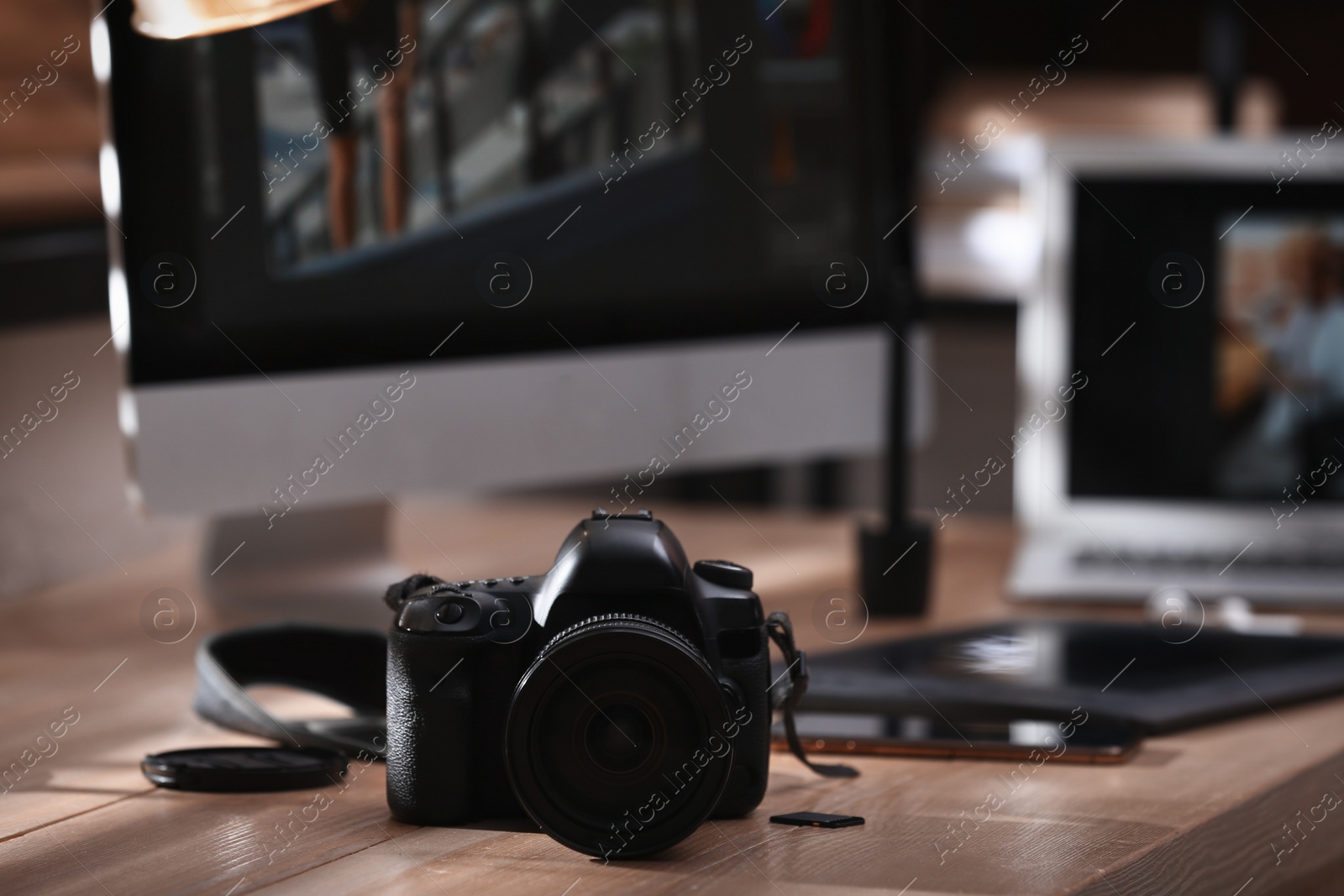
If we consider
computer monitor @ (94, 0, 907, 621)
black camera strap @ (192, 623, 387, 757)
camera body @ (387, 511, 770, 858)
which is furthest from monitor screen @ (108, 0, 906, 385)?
camera body @ (387, 511, 770, 858)

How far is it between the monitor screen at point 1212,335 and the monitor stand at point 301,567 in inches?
18.8

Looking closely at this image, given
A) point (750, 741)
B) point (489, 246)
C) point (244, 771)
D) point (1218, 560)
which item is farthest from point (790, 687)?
point (1218, 560)

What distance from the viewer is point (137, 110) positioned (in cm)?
70

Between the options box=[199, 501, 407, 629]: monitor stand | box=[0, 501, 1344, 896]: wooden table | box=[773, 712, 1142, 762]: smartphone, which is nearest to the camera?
box=[0, 501, 1344, 896]: wooden table

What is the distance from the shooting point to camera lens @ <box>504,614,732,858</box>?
1.54 feet

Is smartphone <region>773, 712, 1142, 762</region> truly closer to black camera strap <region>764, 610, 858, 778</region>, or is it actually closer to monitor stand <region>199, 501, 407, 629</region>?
black camera strap <region>764, 610, 858, 778</region>

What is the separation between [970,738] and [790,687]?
0.09 metres

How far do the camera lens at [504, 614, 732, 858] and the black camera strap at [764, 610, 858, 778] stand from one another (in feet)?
0.29

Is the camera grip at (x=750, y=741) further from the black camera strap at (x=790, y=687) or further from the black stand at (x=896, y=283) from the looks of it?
the black stand at (x=896, y=283)

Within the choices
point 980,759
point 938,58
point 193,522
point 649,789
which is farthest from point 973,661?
point 938,58

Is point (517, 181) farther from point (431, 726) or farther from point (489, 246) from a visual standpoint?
point (431, 726)

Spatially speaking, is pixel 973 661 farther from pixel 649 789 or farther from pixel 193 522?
pixel 193 522

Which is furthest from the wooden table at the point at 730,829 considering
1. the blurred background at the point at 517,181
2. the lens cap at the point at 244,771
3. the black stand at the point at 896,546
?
the black stand at the point at 896,546

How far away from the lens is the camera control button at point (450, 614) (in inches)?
20.0
